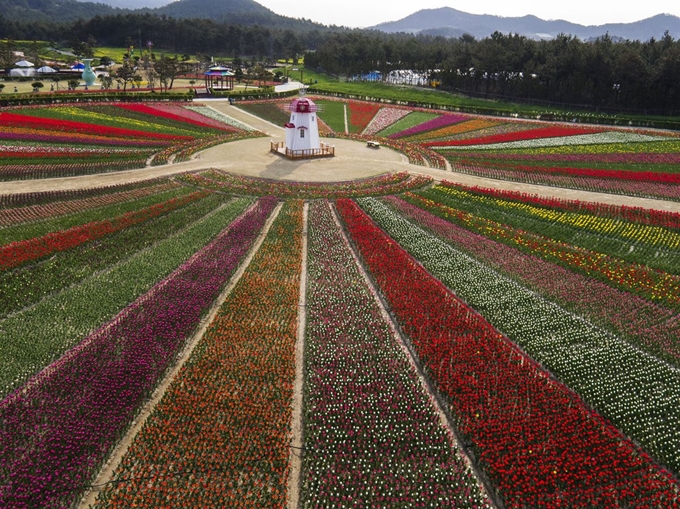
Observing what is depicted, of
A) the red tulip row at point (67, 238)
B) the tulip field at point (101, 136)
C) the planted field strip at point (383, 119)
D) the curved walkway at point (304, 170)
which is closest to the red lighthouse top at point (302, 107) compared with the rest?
the curved walkway at point (304, 170)

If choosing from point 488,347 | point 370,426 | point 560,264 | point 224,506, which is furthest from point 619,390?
point 224,506

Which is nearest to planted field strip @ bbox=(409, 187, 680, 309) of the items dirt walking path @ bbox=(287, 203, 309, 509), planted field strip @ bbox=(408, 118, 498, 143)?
dirt walking path @ bbox=(287, 203, 309, 509)

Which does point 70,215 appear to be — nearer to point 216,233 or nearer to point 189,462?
point 216,233

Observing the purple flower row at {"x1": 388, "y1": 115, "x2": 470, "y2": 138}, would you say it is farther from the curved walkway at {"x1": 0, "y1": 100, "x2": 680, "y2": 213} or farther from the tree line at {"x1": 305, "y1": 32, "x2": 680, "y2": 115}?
the tree line at {"x1": 305, "y1": 32, "x2": 680, "y2": 115}

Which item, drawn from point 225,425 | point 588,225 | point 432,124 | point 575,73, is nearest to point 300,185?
point 588,225

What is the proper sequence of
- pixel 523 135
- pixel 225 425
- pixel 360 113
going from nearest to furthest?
pixel 225 425 < pixel 523 135 < pixel 360 113

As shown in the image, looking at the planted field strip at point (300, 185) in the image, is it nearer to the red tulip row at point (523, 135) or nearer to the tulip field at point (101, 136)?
the tulip field at point (101, 136)

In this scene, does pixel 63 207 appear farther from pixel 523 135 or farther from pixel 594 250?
pixel 523 135
